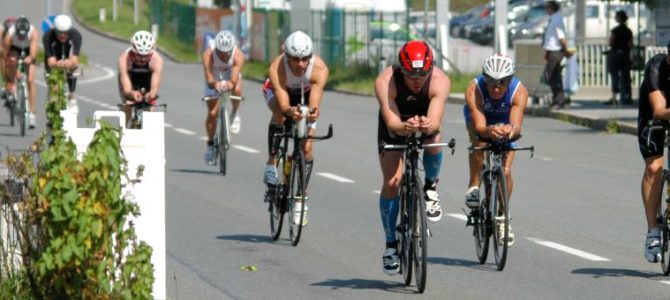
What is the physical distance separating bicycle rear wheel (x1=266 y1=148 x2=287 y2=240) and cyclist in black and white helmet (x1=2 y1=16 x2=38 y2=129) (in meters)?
11.4

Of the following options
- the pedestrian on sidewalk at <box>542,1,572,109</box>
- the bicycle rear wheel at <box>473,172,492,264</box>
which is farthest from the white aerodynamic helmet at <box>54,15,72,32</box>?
the bicycle rear wheel at <box>473,172,492,264</box>

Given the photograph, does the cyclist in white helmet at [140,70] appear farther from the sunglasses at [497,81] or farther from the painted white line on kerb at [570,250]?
the sunglasses at [497,81]

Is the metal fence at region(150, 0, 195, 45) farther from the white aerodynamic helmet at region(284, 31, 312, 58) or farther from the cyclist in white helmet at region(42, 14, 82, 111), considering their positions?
the white aerodynamic helmet at region(284, 31, 312, 58)

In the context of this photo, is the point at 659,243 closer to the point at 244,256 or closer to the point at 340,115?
the point at 244,256

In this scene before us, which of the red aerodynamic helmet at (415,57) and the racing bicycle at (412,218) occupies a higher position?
the red aerodynamic helmet at (415,57)

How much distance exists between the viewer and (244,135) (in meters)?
24.4

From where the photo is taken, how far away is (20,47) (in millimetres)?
24422

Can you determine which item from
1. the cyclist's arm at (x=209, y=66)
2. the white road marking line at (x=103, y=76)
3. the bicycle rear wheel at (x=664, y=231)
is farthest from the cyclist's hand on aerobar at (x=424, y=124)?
the white road marking line at (x=103, y=76)

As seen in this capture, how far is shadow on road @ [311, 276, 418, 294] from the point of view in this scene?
34.5 feet

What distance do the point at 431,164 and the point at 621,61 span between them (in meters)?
18.4

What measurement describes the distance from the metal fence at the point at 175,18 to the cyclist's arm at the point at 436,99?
165ft

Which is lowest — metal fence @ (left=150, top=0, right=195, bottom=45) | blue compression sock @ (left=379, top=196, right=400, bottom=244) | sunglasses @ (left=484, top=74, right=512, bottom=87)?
blue compression sock @ (left=379, top=196, right=400, bottom=244)

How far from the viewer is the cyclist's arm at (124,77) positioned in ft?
57.7

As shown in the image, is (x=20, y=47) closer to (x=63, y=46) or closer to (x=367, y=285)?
(x=63, y=46)
